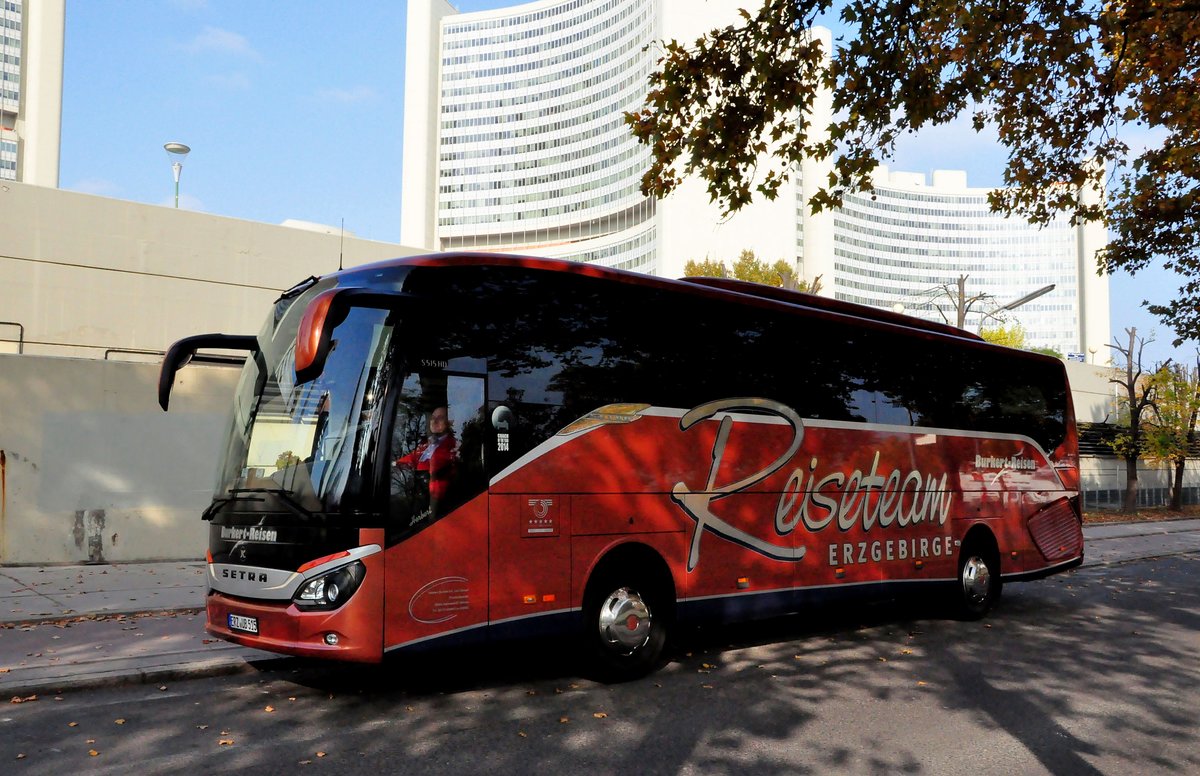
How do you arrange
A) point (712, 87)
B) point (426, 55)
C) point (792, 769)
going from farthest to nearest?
point (426, 55)
point (712, 87)
point (792, 769)

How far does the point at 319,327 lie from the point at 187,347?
8.18ft

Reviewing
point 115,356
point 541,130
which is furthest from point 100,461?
point 541,130

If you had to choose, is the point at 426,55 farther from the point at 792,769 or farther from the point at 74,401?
the point at 792,769

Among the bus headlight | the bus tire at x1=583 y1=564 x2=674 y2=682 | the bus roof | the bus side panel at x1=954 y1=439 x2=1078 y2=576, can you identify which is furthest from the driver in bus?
the bus side panel at x1=954 y1=439 x2=1078 y2=576

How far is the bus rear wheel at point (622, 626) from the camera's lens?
7723 mm

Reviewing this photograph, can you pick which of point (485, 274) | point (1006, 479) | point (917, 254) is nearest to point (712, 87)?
point (485, 274)

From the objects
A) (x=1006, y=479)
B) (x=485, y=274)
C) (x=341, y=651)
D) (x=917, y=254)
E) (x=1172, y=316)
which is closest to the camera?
(x=341, y=651)

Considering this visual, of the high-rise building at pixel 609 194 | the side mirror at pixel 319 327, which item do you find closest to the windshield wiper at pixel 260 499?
the side mirror at pixel 319 327

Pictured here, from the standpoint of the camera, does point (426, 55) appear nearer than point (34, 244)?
No

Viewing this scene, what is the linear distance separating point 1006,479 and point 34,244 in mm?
Result: 17889

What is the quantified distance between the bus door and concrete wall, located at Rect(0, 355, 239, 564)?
8.53m

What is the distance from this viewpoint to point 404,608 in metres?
6.62

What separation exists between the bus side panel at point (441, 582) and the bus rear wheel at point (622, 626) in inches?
44.1

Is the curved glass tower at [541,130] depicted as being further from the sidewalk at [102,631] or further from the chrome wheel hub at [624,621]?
the chrome wheel hub at [624,621]
